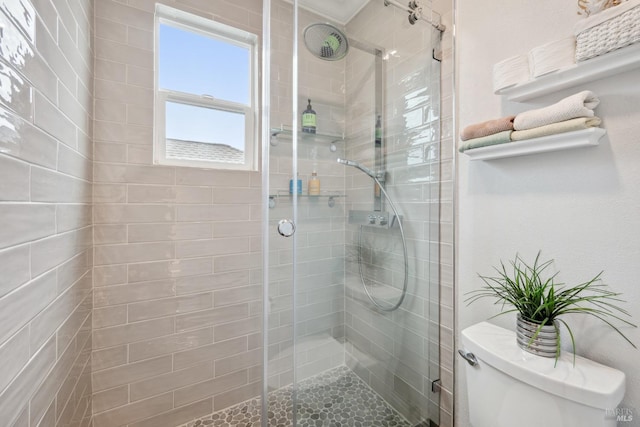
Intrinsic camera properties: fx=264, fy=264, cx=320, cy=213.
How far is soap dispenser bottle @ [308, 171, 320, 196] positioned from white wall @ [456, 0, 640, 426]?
2.25ft

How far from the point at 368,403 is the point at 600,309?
42.1 inches

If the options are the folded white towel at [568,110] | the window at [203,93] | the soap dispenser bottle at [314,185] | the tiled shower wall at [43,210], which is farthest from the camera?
the window at [203,93]

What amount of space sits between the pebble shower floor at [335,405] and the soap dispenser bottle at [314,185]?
0.88m

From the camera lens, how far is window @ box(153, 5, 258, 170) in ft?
5.18

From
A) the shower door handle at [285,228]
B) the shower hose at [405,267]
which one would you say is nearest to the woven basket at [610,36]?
the shower hose at [405,267]

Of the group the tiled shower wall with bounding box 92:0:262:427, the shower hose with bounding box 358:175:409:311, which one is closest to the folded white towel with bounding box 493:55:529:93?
the shower hose with bounding box 358:175:409:311

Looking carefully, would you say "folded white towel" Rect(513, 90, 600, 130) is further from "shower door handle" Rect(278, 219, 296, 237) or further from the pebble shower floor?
the pebble shower floor

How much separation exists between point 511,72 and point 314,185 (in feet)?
2.91

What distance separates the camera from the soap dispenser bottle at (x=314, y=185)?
126 centimetres

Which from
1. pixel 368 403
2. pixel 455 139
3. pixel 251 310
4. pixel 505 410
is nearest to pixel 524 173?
pixel 455 139

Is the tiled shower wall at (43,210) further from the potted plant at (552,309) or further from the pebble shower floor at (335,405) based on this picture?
the potted plant at (552,309)

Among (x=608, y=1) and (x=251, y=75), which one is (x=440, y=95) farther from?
(x=251, y=75)

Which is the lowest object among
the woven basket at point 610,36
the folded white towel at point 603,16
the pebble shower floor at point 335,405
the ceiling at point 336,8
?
the pebble shower floor at point 335,405

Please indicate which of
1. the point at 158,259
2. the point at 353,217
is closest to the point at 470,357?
the point at 353,217
